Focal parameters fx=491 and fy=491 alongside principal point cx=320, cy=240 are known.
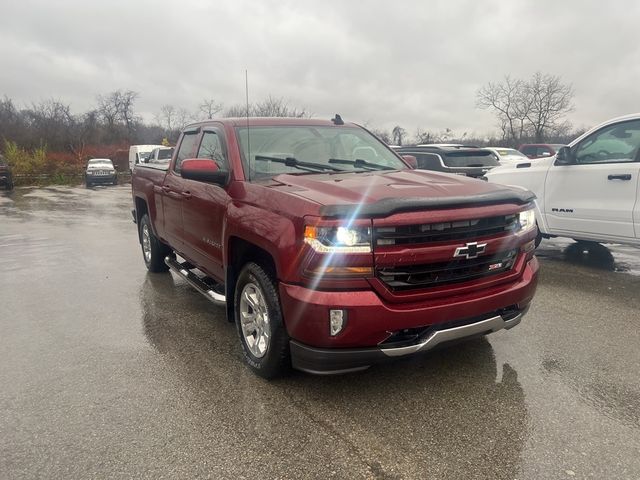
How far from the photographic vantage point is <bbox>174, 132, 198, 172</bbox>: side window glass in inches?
198

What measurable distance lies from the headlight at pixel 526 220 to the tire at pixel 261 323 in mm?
1764

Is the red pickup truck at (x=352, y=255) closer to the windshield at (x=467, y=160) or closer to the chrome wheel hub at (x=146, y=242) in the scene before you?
the chrome wheel hub at (x=146, y=242)

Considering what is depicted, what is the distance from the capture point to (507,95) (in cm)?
4766

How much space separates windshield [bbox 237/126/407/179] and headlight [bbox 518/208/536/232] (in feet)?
4.34

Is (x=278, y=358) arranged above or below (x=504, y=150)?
below

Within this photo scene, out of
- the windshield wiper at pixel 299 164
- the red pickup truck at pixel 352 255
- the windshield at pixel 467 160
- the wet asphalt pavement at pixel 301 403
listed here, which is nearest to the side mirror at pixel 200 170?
the red pickup truck at pixel 352 255

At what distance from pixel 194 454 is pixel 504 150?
17495 millimetres

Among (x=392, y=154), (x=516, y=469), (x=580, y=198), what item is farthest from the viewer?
(x=580, y=198)

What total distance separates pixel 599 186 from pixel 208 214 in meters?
4.90

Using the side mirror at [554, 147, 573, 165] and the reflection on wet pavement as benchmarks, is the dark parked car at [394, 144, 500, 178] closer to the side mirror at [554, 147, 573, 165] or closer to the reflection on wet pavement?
the reflection on wet pavement

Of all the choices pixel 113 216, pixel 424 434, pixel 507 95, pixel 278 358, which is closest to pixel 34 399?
pixel 278 358

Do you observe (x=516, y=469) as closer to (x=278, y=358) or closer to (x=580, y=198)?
(x=278, y=358)

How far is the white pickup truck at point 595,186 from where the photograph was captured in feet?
19.1

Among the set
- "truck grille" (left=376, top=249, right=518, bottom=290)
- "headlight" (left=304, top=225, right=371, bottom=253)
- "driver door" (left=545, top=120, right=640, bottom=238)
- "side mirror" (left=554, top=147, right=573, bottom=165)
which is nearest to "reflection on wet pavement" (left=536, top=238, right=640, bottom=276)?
"driver door" (left=545, top=120, right=640, bottom=238)
